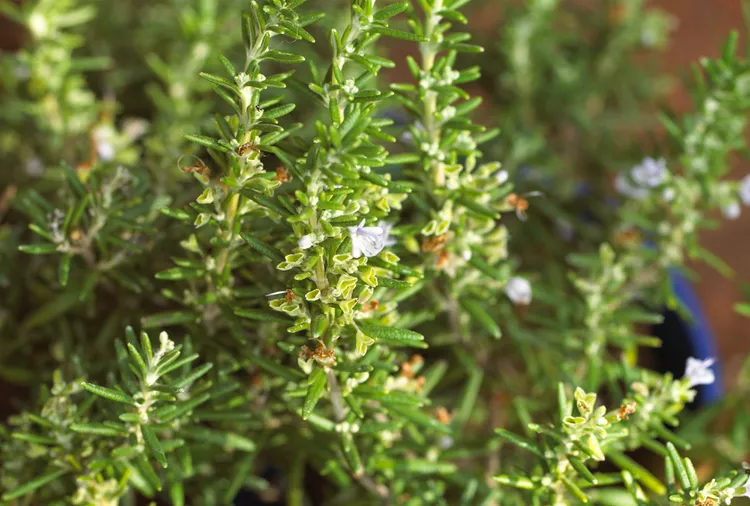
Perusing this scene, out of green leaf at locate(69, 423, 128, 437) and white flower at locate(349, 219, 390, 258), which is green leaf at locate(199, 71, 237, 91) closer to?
white flower at locate(349, 219, 390, 258)

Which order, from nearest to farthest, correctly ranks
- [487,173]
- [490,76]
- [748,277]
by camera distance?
[487,173], [490,76], [748,277]

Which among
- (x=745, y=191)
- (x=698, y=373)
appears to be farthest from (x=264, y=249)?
(x=745, y=191)

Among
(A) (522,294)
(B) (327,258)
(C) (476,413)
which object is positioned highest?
(B) (327,258)

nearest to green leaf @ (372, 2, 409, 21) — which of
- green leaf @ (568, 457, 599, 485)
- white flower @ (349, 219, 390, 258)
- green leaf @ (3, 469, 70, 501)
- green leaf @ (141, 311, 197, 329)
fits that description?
white flower @ (349, 219, 390, 258)

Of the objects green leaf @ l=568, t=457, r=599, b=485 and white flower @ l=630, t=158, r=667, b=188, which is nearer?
green leaf @ l=568, t=457, r=599, b=485

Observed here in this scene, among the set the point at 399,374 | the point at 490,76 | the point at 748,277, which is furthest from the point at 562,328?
the point at 748,277

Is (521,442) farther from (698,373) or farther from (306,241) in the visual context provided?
(306,241)

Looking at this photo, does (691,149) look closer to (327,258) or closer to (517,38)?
(517,38)
